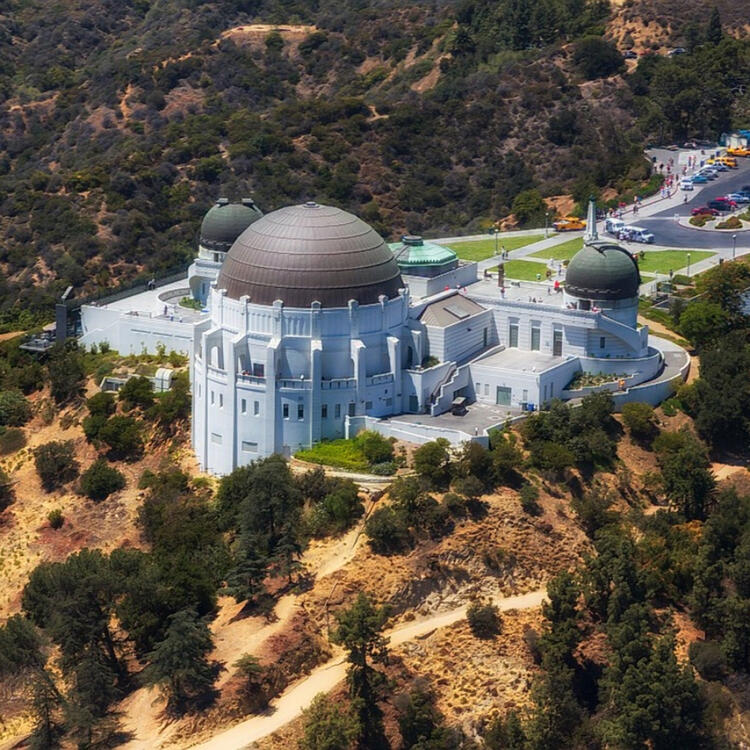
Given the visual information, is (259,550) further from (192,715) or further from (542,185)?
(542,185)

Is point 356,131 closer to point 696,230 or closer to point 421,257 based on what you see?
point 696,230

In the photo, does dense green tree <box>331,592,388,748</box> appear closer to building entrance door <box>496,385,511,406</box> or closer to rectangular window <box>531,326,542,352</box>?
building entrance door <box>496,385,511,406</box>

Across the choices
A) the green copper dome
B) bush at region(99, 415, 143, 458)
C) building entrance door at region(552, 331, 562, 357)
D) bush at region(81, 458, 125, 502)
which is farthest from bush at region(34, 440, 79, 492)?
building entrance door at region(552, 331, 562, 357)

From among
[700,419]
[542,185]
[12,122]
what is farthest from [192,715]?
[12,122]

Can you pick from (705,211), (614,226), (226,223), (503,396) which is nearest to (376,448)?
(503,396)

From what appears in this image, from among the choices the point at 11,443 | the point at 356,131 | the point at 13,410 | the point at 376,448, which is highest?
the point at 356,131

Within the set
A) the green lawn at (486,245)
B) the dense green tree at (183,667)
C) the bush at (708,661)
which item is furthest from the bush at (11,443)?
the bush at (708,661)

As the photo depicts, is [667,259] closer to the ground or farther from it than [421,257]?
closer to the ground
